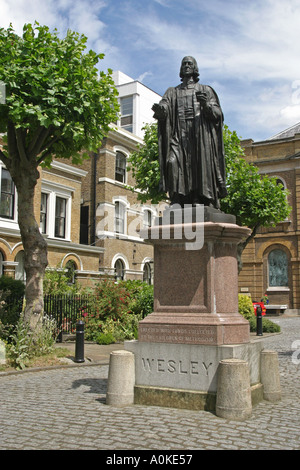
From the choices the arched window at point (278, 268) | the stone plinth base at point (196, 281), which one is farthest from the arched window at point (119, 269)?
the stone plinth base at point (196, 281)

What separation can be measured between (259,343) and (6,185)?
1766 cm

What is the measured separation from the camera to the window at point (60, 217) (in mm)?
25547

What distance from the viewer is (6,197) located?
21797 mm

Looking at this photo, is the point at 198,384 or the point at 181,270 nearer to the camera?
the point at 198,384

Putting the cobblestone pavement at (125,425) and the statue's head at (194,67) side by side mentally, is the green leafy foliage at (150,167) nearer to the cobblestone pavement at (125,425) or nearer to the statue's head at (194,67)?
the statue's head at (194,67)

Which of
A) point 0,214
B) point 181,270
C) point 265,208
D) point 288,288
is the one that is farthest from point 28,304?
point 288,288

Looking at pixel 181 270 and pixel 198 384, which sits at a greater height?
pixel 181 270

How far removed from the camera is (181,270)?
6520 mm

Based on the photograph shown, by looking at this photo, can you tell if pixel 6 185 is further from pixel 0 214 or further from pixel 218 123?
pixel 218 123

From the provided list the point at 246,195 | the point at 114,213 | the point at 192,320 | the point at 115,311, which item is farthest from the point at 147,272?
the point at 192,320

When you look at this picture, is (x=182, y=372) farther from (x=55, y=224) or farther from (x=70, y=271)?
(x=55, y=224)

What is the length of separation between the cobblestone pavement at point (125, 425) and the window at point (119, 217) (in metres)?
23.0

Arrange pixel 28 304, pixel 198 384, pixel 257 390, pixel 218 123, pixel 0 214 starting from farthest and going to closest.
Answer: pixel 0 214
pixel 28 304
pixel 218 123
pixel 257 390
pixel 198 384

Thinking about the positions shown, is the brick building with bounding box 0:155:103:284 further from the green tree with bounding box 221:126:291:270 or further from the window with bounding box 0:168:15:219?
the green tree with bounding box 221:126:291:270
